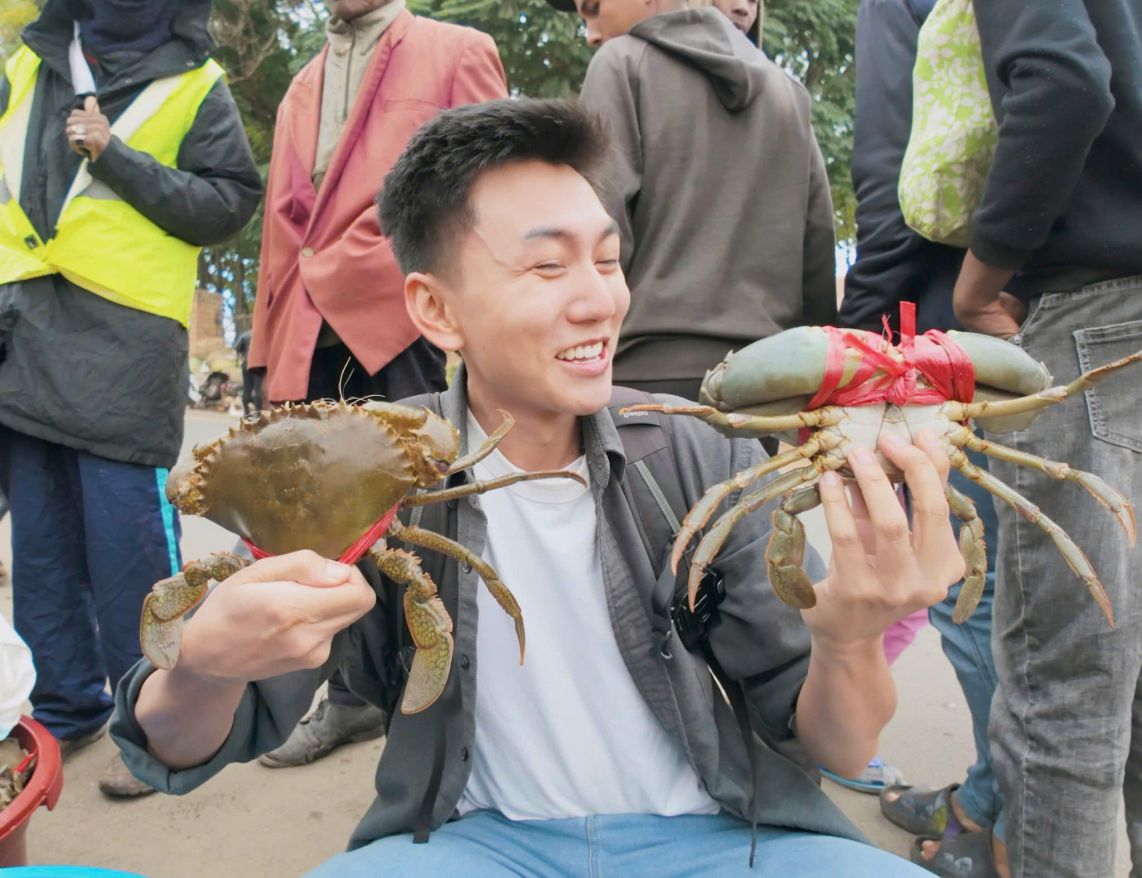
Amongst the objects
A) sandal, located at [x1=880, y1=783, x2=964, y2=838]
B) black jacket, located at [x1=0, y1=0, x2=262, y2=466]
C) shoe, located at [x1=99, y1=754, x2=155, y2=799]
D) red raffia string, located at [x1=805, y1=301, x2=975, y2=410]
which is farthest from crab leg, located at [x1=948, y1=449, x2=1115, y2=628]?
shoe, located at [x1=99, y1=754, x2=155, y2=799]

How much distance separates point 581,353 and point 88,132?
6.26ft

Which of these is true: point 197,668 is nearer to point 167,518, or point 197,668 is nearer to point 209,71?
point 167,518

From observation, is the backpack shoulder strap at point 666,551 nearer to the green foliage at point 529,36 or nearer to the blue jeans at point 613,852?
the blue jeans at point 613,852

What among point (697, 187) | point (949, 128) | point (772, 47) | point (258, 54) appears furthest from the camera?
point (258, 54)

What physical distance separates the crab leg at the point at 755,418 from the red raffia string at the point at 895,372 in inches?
0.9

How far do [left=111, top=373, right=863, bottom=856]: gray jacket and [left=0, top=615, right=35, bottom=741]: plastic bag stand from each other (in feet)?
2.72

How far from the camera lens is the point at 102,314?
2672 mm

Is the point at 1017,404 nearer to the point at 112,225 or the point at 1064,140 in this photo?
the point at 1064,140

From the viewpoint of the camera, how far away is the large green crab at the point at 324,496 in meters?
1.33

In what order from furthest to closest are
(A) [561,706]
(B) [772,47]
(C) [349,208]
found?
Answer: (B) [772,47], (C) [349,208], (A) [561,706]

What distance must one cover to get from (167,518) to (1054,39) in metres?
2.59

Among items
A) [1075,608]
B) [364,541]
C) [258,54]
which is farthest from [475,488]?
[258,54]

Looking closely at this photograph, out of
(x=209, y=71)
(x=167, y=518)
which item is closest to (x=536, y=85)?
(x=209, y=71)

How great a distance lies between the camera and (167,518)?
9.03ft
